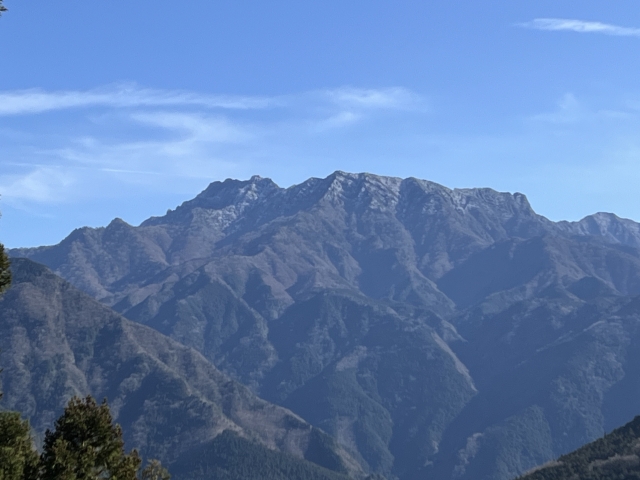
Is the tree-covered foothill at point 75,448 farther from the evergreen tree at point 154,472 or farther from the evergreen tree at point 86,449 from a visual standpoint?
the evergreen tree at point 154,472

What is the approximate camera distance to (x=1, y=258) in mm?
41250

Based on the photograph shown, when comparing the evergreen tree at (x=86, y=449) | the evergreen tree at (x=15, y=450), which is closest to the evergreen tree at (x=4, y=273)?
the evergreen tree at (x=15, y=450)

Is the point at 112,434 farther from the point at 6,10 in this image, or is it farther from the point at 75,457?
the point at 6,10

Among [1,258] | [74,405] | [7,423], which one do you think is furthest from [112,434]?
[1,258]

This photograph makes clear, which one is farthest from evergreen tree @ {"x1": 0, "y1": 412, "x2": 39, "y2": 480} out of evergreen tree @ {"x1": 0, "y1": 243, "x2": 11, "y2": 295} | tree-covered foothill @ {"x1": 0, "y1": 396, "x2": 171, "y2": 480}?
evergreen tree @ {"x1": 0, "y1": 243, "x2": 11, "y2": 295}

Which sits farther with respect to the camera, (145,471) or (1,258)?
(145,471)

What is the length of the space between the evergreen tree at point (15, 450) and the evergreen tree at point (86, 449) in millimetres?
668

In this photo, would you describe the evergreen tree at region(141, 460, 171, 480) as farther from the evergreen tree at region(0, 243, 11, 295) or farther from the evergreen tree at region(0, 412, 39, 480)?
the evergreen tree at region(0, 243, 11, 295)

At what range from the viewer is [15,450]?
131 feet

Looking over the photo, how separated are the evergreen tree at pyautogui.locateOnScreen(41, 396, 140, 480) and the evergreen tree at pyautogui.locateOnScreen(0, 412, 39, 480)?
67cm

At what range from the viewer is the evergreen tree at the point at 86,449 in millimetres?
41969

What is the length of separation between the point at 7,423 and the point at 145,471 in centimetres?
888

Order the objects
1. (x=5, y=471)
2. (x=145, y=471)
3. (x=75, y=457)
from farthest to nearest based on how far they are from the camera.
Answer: (x=145, y=471) < (x=75, y=457) < (x=5, y=471)

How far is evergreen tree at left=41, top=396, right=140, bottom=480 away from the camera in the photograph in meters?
42.0
